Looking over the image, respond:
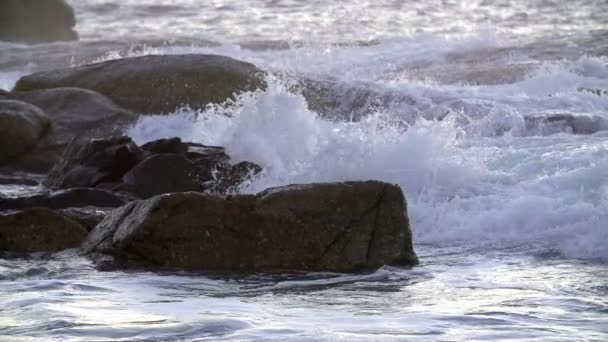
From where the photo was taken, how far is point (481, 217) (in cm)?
862

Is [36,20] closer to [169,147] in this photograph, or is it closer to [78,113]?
[78,113]

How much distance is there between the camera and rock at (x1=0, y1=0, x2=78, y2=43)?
29.4m

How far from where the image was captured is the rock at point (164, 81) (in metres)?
14.0

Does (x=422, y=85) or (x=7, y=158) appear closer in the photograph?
(x=7, y=158)

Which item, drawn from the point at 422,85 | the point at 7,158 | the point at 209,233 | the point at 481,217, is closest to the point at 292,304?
the point at 209,233

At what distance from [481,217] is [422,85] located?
689 cm

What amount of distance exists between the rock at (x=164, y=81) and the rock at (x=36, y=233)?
21.7ft

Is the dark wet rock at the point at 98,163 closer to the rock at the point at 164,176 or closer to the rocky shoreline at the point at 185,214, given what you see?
the rocky shoreline at the point at 185,214

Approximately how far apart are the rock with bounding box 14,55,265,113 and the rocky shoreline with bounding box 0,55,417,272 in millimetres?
2135

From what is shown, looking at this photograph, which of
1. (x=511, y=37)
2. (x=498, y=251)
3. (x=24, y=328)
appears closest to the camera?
(x=24, y=328)

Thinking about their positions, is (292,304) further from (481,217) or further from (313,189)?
(481,217)

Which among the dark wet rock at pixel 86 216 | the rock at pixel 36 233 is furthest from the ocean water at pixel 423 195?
the dark wet rock at pixel 86 216

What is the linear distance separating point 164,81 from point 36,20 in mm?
17101

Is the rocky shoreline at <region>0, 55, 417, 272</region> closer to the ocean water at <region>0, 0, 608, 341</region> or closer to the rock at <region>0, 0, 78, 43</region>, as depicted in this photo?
the ocean water at <region>0, 0, 608, 341</region>
